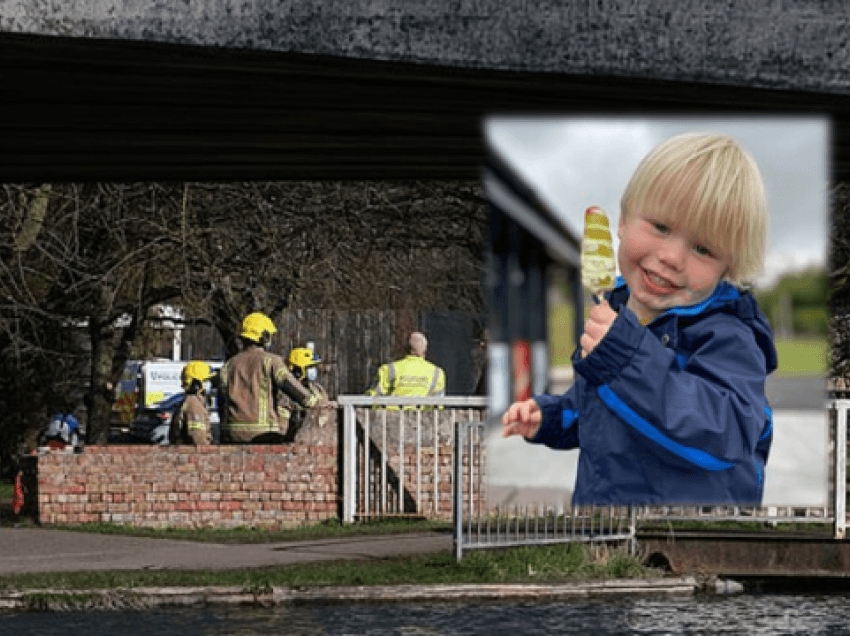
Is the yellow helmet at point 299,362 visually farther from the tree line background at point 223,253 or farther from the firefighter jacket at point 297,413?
the tree line background at point 223,253

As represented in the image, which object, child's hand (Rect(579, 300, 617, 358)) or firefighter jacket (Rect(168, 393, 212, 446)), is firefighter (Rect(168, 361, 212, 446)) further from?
child's hand (Rect(579, 300, 617, 358))

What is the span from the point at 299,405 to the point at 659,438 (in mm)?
16427

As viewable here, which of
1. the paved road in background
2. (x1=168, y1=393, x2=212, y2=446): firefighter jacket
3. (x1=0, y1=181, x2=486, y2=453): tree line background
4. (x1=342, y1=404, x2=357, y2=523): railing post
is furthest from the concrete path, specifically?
the paved road in background

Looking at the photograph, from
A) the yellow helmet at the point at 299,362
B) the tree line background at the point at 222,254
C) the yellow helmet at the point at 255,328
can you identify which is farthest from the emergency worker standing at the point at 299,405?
the tree line background at the point at 222,254

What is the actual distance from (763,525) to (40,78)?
593 inches

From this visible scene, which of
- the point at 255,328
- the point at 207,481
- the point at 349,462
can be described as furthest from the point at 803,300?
the point at 255,328

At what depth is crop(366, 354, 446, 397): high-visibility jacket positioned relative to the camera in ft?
60.6

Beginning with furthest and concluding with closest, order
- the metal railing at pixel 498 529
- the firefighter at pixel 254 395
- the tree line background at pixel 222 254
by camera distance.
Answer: the tree line background at pixel 222 254 → the firefighter at pixel 254 395 → the metal railing at pixel 498 529

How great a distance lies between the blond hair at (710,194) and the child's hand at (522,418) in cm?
24

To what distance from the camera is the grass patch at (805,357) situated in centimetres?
196

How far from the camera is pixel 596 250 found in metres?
2.01

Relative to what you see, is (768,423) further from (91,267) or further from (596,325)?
(91,267)

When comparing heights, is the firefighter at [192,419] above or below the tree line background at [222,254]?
below

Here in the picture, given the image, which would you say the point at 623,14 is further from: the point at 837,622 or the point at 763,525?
the point at 763,525
